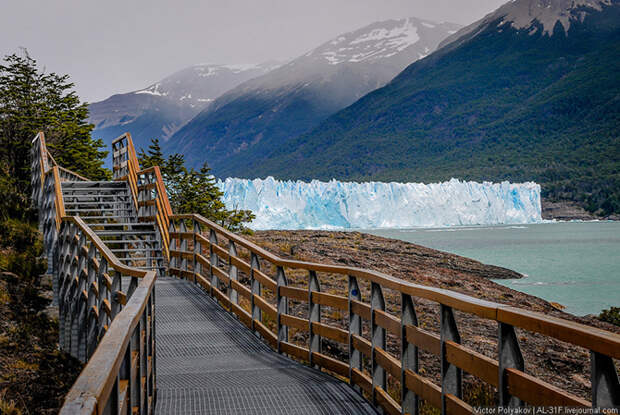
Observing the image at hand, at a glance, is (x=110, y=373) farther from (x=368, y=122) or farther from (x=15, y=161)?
(x=368, y=122)

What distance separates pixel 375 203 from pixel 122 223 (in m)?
58.0

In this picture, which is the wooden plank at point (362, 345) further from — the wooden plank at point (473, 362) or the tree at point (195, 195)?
the tree at point (195, 195)

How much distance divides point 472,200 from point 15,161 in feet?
197

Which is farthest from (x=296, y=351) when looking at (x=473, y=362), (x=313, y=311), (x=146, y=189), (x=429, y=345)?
(x=146, y=189)

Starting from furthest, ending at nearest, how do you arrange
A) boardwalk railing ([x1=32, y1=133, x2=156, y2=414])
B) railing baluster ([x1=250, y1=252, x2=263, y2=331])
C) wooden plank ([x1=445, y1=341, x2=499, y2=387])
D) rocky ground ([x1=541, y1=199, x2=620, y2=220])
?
rocky ground ([x1=541, y1=199, x2=620, y2=220]), railing baluster ([x1=250, y1=252, x2=263, y2=331]), wooden plank ([x1=445, y1=341, x2=499, y2=387]), boardwalk railing ([x1=32, y1=133, x2=156, y2=414])

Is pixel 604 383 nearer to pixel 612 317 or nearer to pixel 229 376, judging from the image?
pixel 229 376

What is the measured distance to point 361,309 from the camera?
17.1 ft

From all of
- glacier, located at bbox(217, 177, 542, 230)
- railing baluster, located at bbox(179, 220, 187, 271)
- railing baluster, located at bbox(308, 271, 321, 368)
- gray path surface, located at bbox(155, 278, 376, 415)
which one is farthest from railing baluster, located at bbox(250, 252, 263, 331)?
glacier, located at bbox(217, 177, 542, 230)

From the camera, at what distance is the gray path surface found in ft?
16.1

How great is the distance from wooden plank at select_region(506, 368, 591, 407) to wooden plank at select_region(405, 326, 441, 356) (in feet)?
2.57

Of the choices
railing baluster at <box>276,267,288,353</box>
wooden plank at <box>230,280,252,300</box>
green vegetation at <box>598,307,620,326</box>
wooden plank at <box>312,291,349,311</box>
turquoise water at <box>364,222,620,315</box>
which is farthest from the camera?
turquoise water at <box>364,222,620,315</box>

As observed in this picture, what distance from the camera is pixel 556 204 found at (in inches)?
4400

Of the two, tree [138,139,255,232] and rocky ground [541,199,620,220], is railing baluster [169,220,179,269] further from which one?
rocky ground [541,199,620,220]

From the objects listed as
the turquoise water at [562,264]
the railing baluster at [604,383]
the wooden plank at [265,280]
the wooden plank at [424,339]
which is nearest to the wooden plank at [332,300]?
the wooden plank at [265,280]
